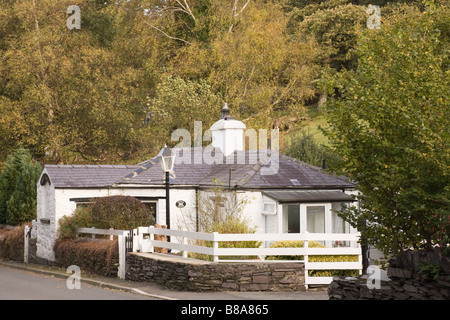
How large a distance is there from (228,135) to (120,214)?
8277 mm

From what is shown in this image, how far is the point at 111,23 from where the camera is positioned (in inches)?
1967

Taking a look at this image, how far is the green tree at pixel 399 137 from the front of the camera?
482 inches

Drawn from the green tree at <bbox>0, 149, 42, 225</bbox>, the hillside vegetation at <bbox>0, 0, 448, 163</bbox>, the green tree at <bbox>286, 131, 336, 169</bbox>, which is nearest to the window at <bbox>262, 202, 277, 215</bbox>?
the green tree at <bbox>0, 149, 42, 225</bbox>

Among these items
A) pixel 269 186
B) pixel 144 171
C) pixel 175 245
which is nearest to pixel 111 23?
pixel 144 171

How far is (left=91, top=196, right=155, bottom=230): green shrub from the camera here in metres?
22.8

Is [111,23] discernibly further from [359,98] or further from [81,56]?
[359,98]

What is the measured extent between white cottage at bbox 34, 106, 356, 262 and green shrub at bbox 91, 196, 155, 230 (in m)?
1.78

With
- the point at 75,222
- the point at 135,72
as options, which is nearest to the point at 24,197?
the point at 75,222

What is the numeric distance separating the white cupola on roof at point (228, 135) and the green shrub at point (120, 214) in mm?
7402

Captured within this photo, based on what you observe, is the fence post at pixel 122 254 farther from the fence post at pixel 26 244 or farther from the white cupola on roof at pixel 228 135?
the white cupola on roof at pixel 228 135

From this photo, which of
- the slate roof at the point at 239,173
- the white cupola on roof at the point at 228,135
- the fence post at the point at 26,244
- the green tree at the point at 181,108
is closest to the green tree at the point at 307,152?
the green tree at the point at 181,108

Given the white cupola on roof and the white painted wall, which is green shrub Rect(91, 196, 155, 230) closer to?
the white painted wall

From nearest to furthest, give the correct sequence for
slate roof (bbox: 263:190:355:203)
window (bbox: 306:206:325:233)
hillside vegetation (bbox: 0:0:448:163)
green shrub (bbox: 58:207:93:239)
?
green shrub (bbox: 58:207:93:239)
slate roof (bbox: 263:190:355:203)
window (bbox: 306:206:325:233)
hillside vegetation (bbox: 0:0:448:163)
